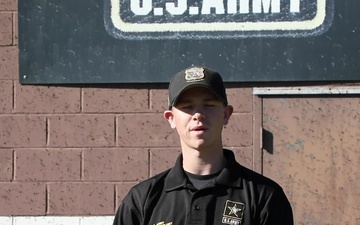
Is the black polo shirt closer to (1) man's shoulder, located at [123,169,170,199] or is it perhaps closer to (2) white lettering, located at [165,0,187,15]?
(1) man's shoulder, located at [123,169,170,199]

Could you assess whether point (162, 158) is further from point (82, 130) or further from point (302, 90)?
point (302, 90)

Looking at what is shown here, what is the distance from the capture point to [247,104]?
19.6 ft

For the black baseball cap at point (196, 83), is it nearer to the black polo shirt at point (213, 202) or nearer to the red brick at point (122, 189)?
the black polo shirt at point (213, 202)

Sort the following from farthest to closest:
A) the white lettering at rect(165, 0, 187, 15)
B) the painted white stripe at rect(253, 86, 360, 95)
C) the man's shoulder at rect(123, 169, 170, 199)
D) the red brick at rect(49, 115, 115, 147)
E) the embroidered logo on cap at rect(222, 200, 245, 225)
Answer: the red brick at rect(49, 115, 115, 147)
the white lettering at rect(165, 0, 187, 15)
the painted white stripe at rect(253, 86, 360, 95)
the man's shoulder at rect(123, 169, 170, 199)
the embroidered logo on cap at rect(222, 200, 245, 225)

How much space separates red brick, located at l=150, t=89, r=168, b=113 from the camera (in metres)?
6.03

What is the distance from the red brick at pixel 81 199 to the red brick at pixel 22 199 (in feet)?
0.22

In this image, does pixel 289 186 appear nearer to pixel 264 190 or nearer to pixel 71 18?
pixel 71 18

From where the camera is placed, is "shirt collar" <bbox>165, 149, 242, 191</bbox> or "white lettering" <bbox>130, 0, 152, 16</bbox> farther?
"white lettering" <bbox>130, 0, 152, 16</bbox>

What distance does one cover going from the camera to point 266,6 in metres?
5.94

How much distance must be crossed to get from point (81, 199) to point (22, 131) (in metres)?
0.61

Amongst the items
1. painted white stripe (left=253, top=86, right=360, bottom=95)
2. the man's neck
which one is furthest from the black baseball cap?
→ painted white stripe (left=253, top=86, right=360, bottom=95)

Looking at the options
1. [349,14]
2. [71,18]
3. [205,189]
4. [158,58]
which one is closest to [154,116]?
[158,58]

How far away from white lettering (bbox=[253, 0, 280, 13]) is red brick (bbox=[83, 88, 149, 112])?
907mm

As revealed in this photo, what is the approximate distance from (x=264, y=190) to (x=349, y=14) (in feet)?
9.21
